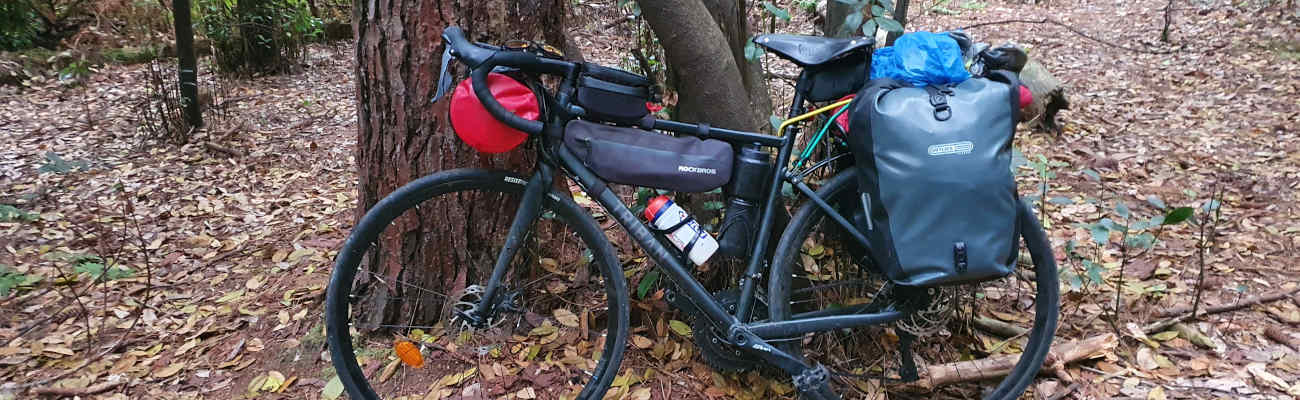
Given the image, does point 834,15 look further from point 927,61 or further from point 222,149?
point 222,149

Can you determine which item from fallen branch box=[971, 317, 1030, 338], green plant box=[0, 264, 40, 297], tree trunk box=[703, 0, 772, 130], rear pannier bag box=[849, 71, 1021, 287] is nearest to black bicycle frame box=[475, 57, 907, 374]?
rear pannier bag box=[849, 71, 1021, 287]

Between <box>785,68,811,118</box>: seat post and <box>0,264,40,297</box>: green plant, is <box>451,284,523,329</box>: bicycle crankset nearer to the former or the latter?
<box>785,68,811,118</box>: seat post

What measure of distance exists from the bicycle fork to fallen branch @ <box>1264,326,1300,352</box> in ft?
9.30

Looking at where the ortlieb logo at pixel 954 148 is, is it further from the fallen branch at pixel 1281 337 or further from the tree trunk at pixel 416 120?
the fallen branch at pixel 1281 337

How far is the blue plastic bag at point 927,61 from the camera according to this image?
2.00 m

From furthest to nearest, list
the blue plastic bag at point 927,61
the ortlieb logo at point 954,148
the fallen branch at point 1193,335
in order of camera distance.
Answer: the fallen branch at point 1193,335
the blue plastic bag at point 927,61
the ortlieb logo at point 954,148

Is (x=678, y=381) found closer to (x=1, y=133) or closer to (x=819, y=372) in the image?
(x=819, y=372)

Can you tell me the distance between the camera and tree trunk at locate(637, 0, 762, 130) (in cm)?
259

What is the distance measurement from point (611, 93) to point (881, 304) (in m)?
1.11

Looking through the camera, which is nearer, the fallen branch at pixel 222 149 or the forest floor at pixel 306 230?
the forest floor at pixel 306 230

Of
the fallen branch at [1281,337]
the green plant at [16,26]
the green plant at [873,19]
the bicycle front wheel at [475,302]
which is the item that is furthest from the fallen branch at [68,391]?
the green plant at [16,26]

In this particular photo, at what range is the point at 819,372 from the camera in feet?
7.50

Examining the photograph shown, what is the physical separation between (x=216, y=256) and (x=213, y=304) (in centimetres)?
64

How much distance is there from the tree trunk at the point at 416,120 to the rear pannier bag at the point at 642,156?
1.66 feet
